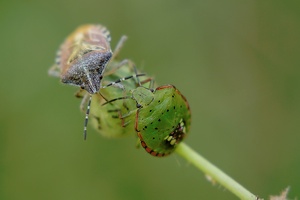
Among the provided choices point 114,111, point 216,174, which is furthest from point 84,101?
point 216,174

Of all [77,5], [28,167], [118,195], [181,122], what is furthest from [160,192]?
[181,122]

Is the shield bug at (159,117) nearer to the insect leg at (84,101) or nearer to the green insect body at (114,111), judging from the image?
the green insect body at (114,111)

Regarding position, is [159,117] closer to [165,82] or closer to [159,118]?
[159,118]

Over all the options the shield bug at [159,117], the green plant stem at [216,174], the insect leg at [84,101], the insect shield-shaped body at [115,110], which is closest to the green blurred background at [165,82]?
the insect leg at [84,101]

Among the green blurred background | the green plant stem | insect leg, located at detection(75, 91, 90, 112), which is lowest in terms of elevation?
the green blurred background

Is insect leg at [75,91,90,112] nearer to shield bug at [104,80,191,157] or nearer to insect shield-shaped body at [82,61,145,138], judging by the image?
insect shield-shaped body at [82,61,145,138]

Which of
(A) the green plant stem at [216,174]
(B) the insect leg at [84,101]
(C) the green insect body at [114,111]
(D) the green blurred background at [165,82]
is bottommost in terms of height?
(D) the green blurred background at [165,82]

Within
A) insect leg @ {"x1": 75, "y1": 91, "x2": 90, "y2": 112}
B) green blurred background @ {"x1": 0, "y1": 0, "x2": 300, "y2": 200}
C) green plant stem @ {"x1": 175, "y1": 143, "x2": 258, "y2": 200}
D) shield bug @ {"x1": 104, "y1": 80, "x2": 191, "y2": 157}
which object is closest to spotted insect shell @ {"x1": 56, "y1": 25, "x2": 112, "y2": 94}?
insect leg @ {"x1": 75, "y1": 91, "x2": 90, "y2": 112}
